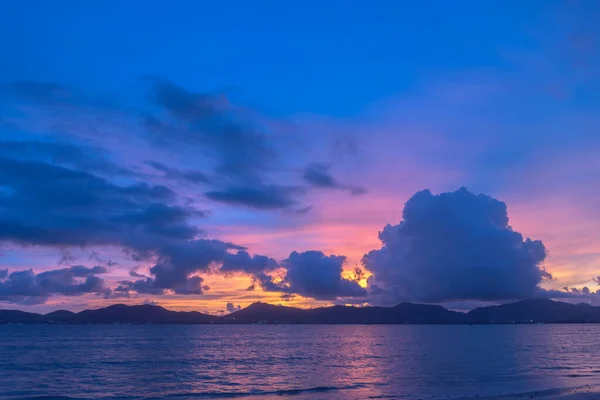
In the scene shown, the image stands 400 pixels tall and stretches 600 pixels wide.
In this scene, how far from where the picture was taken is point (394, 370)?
80500 mm

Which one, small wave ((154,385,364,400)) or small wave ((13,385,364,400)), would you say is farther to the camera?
small wave ((154,385,364,400))

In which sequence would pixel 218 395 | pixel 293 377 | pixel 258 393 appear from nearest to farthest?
pixel 218 395, pixel 258 393, pixel 293 377

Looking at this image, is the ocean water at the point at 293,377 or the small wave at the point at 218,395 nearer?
the small wave at the point at 218,395

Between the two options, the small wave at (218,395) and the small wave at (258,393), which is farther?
the small wave at (258,393)

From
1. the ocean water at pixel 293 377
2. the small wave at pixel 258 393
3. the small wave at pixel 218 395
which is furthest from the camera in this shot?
the ocean water at pixel 293 377

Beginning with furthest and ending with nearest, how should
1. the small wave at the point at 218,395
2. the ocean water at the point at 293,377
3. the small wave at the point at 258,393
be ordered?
1. the ocean water at the point at 293,377
2. the small wave at the point at 258,393
3. the small wave at the point at 218,395

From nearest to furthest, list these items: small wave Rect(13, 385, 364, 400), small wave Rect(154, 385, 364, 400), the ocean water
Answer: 1. small wave Rect(13, 385, 364, 400)
2. small wave Rect(154, 385, 364, 400)
3. the ocean water

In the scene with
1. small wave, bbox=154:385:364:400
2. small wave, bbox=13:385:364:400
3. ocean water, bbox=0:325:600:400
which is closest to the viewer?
small wave, bbox=13:385:364:400

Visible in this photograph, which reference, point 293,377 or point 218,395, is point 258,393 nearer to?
point 218,395

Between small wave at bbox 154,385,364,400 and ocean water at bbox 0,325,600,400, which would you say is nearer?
small wave at bbox 154,385,364,400

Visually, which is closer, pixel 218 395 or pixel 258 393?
pixel 218 395

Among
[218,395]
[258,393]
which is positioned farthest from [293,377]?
[218,395]

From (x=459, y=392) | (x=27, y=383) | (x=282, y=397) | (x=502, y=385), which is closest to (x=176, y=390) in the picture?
(x=282, y=397)

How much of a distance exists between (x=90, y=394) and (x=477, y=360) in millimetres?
67788
